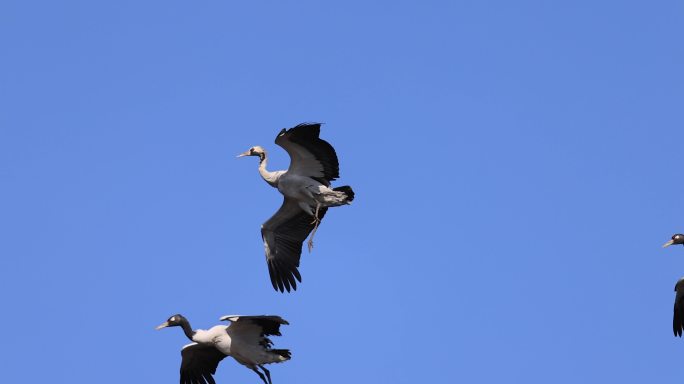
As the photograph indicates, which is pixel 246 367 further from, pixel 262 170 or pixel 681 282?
pixel 681 282

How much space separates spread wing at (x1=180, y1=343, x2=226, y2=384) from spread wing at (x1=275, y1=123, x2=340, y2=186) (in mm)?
3768

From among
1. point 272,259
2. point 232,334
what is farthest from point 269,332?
point 272,259

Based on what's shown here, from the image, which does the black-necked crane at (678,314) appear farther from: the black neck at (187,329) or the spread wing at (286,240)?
the black neck at (187,329)

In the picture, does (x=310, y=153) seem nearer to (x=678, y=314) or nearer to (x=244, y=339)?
(x=244, y=339)

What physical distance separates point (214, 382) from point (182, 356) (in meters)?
0.75

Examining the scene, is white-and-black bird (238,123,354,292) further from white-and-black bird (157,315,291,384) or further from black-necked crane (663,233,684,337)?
black-necked crane (663,233,684,337)

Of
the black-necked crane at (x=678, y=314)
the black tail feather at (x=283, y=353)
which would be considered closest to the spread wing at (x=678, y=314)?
the black-necked crane at (x=678, y=314)

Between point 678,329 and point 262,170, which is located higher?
point 262,170

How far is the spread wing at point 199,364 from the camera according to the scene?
2412 centimetres

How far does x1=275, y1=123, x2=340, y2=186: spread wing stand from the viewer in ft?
80.1

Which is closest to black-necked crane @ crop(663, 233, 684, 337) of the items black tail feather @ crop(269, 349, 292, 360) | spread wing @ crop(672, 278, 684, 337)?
spread wing @ crop(672, 278, 684, 337)

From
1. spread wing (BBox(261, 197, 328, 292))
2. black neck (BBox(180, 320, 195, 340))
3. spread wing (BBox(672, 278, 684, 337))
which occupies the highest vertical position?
spread wing (BBox(261, 197, 328, 292))

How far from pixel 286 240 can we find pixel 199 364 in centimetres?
333

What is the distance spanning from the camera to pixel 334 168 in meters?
25.3
